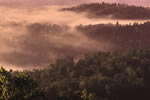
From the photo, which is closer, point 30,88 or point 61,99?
point 30,88

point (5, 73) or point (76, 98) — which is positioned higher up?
point (5, 73)

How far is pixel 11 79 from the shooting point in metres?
89.6

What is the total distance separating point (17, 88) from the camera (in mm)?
89125

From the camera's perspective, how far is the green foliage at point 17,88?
286 feet

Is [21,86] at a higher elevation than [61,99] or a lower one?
higher

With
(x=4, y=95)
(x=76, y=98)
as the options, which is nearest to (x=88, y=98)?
(x=76, y=98)

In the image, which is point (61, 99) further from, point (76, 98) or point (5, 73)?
point (5, 73)

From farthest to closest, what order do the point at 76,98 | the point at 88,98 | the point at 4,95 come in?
the point at 76,98
the point at 88,98
the point at 4,95

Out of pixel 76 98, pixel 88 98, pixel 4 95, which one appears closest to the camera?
pixel 4 95

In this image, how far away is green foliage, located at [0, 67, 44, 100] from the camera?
Answer: 8719cm

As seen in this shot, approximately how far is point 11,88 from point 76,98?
61.7 feet

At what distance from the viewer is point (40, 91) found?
89.8 metres

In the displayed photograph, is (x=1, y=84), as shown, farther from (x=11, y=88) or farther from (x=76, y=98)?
(x=76, y=98)

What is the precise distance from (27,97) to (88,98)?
14397mm
